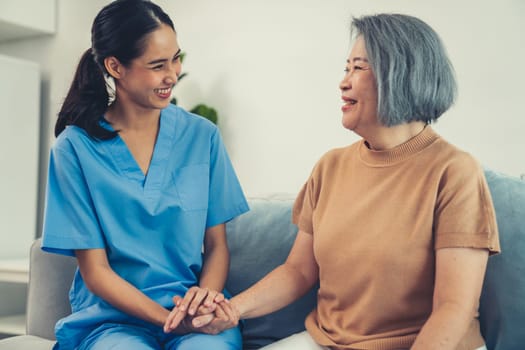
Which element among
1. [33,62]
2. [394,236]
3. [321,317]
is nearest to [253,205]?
[321,317]

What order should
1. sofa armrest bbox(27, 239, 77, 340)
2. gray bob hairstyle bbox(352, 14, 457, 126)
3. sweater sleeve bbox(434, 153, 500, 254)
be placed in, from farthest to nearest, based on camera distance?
1. sofa armrest bbox(27, 239, 77, 340)
2. gray bob hairstyle bbox(352, 14, 457, 126)
3. sweater sleeve bbox(434, 153, 500, 254)

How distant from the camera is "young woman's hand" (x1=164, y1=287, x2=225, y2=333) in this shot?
126 centimetres

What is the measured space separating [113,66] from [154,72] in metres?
0.10

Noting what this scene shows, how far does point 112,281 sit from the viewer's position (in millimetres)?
1341

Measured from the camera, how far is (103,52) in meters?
1.42

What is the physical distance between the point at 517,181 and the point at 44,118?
298cm

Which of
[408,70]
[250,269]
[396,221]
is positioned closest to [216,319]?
[250,269]

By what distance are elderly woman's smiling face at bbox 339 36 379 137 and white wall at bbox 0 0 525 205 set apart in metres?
1.53

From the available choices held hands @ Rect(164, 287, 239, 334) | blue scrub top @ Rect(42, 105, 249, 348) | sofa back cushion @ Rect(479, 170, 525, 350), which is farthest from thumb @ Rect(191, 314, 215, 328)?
sofa back cushion @ Rect(479, 170, 525, 350)

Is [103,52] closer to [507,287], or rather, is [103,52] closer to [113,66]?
[113,66]

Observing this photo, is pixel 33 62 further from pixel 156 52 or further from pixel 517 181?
pixel 517 181

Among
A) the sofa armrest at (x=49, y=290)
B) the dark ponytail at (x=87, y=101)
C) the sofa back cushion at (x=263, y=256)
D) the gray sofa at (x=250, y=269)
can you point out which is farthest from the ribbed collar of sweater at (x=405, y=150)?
the sofa armrest at (x=49, y=290)

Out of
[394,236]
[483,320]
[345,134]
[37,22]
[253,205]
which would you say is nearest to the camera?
[394,236]

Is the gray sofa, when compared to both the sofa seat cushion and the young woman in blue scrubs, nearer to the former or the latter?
the sofa seat cushion
